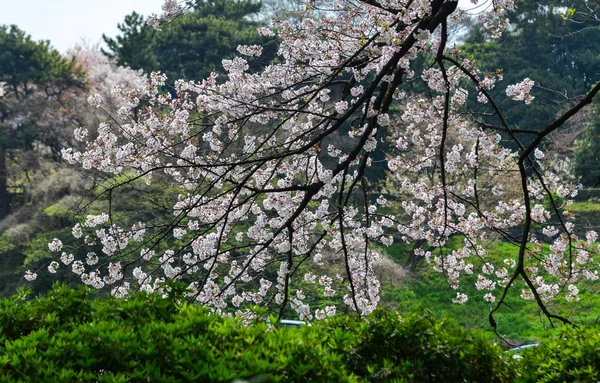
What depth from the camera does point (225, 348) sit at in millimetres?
2805

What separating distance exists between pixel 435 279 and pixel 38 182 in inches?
422

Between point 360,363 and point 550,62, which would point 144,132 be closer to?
point 360,363

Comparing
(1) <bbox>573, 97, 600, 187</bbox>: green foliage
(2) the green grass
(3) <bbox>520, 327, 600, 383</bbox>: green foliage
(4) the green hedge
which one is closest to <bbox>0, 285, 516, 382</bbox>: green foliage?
(4) the green hedge

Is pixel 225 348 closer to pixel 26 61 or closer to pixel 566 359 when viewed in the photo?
pixel 566 359

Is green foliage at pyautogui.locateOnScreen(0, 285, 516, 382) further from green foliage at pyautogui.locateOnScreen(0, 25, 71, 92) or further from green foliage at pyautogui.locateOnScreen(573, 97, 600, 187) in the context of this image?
green foliage at pyautogui.locateOnScreen(0, 25, 71, 92)

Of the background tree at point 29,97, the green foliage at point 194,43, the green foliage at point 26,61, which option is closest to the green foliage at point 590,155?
the green foliage at point 194,43

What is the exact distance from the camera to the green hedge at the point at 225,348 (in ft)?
8.49

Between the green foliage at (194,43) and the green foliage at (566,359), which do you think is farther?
the green foliage at (194,43)

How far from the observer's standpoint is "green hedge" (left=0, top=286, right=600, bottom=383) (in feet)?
8.49

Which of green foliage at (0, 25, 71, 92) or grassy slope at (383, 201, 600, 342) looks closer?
grassy slope at (383, 201, 600, 342)

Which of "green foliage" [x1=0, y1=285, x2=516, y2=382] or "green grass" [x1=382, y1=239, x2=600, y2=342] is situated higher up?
"green grass" [x1=382, y1=239, x2=600, y2=342]

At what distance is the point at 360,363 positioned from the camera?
3.08 meters

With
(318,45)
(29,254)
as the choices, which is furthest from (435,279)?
(318,45)

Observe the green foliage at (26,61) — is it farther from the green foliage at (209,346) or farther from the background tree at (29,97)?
the green foliage at (209,346)
